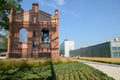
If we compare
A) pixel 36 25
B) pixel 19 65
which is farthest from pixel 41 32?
pixel 19 65

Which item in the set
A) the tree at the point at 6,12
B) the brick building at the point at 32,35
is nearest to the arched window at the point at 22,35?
the brick building at the point at 32,35

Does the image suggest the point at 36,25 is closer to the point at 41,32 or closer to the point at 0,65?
the point at 41,32

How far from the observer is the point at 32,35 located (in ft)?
105

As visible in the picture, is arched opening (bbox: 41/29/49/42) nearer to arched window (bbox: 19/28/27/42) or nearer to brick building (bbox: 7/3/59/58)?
brick building (bbox: 7/3/59/58)

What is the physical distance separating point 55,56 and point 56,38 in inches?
137

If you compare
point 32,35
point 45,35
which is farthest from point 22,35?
point 45,35

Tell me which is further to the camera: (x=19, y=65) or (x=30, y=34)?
(x=30, y=34)

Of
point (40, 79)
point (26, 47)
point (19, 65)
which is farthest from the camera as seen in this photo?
point (26, 47)

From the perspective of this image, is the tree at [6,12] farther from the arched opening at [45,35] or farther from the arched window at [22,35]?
the arched opening at [45,35]

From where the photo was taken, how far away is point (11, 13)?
105ft

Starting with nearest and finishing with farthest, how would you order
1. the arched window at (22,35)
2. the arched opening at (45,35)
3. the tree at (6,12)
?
1. the tree at (6,12)
2. the arched window at (22,35)
3. the arched opening at (45,35)

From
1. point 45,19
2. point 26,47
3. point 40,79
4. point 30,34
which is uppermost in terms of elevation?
point 45,19

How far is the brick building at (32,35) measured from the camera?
3141 cm

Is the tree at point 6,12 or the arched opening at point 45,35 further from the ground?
the tree at point 6,12
